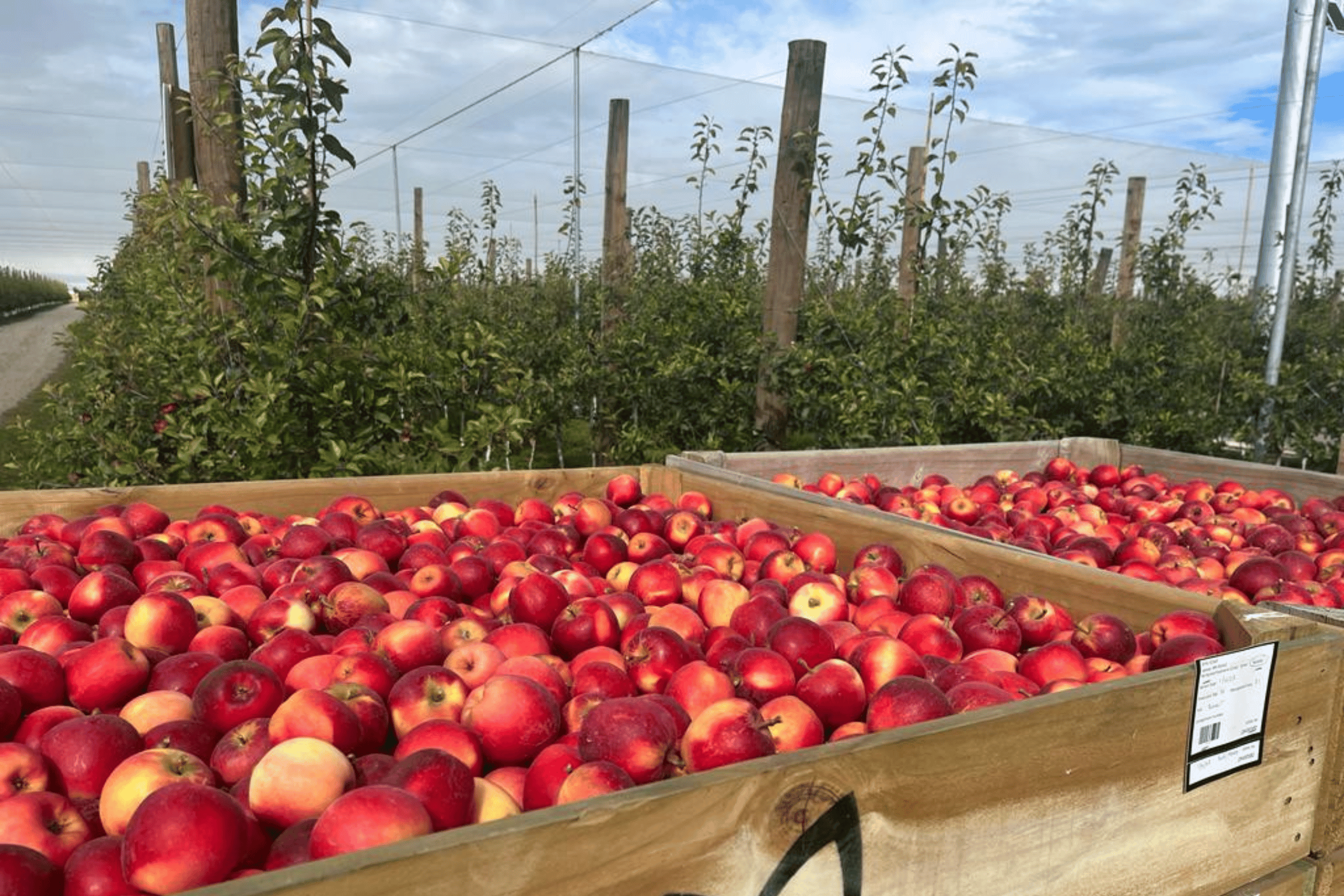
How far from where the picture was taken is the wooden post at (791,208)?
6.21 m

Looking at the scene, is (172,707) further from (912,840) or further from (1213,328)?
(1213,328)

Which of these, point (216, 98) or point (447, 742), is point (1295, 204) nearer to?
point (216, 98)

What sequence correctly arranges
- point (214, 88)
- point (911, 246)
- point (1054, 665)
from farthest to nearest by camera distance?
point (911, 246), point (214, 88), point (1054, 665)

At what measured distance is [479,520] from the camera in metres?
3.13

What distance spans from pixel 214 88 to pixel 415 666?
4028mm

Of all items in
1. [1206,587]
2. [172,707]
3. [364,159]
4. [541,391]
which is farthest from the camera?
[364,159]

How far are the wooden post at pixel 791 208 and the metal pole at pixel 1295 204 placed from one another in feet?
10.4

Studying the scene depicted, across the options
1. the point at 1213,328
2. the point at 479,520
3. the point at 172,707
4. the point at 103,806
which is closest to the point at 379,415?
the point at 479,520

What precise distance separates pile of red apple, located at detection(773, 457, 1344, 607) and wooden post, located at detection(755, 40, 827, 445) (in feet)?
6.38

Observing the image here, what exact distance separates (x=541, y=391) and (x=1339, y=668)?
15.9ft

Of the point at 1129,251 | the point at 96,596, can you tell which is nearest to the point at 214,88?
the point at 96,596

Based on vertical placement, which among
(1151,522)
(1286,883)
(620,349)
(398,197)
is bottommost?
(1286,883)

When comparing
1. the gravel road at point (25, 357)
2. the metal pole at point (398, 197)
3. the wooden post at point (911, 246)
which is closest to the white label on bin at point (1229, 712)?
the wooden post at point (911, 246)

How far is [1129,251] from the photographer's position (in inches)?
437
